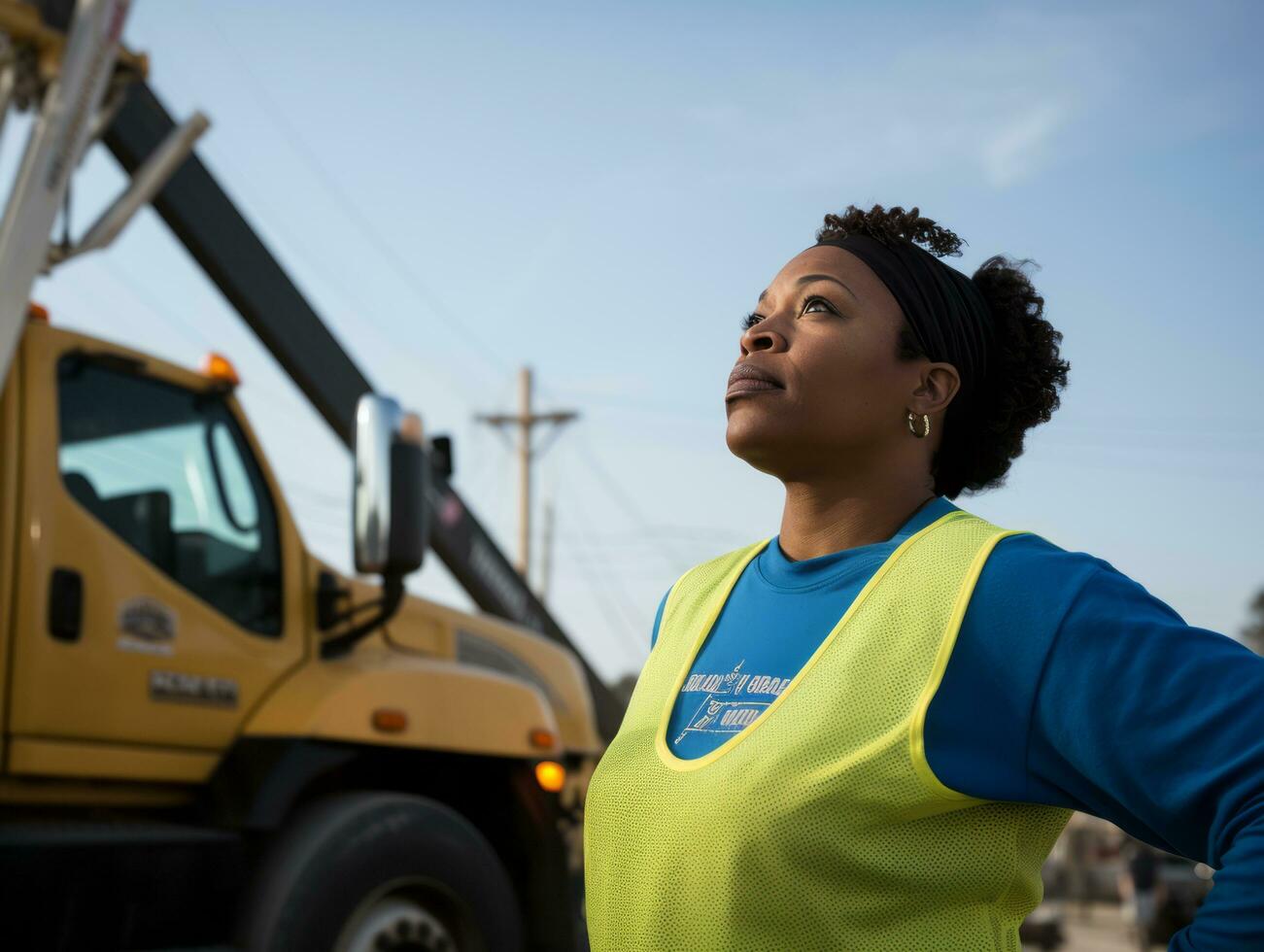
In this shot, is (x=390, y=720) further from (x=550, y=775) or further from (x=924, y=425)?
(x=924, y=425)

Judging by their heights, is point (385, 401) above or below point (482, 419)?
below

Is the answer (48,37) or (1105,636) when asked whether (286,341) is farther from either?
(1105,636)

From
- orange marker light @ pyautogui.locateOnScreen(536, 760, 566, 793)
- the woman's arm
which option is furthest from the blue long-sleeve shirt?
orange marker light @ pyautogui.locateOnScreen(536, 760, 566, 793)

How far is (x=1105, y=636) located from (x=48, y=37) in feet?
14.6

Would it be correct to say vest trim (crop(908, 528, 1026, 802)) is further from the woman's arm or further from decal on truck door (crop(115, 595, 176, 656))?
decal on truck door (crop(115, 595, 176, 656))

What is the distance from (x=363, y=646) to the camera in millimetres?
5043

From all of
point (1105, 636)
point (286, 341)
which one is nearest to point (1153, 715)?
point (1105, 636)

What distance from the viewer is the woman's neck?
1.69 m

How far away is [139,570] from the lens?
4246mm

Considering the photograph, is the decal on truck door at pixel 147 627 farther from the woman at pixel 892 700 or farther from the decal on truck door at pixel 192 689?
the woman at pixel 892 700

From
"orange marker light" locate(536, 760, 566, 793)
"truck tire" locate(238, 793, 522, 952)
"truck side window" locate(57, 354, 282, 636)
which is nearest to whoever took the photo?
"truck tire" locate(238, 793, 522, 952)

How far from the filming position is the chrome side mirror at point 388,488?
434cm

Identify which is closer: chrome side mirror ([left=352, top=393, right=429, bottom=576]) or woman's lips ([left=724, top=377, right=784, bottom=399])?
woman's lips ([left=724, top=377, right=784, bottom=399])

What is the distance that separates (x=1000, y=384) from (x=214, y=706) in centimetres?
332
